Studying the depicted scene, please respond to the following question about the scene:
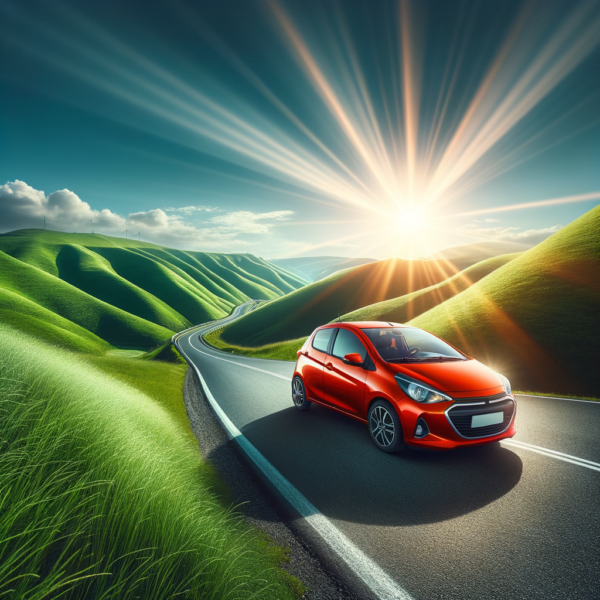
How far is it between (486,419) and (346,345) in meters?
2.56

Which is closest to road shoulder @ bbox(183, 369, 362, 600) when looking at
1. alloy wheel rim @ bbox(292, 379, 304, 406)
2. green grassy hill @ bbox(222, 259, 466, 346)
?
alloy wheel rim @ bbox(292, 379, 304, 406)

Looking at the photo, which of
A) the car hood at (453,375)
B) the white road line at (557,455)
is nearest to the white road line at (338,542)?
the car hood at (453,375)

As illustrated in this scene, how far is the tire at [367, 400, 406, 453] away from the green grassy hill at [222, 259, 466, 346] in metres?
45.1

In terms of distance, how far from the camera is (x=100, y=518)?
2.39 m

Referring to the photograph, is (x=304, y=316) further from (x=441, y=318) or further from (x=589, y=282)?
(x=589, y=282)

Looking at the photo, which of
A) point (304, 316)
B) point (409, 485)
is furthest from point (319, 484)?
point (304, 316)

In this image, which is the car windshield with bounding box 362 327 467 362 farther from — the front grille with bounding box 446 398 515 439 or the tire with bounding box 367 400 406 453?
the front grille with bounding box 446 398 515 439

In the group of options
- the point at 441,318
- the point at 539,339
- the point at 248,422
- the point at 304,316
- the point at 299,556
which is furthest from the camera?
the point at 304,316

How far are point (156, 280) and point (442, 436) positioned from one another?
428 ft

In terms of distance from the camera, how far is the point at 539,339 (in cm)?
1491

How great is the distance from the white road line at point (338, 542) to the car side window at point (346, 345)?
232 centimetres

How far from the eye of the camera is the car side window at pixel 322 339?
687 centimetres

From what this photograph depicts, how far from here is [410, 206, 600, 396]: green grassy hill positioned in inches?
498

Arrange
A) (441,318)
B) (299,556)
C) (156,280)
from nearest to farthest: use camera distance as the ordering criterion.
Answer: (299,556) < (441,318) < (156,280)
